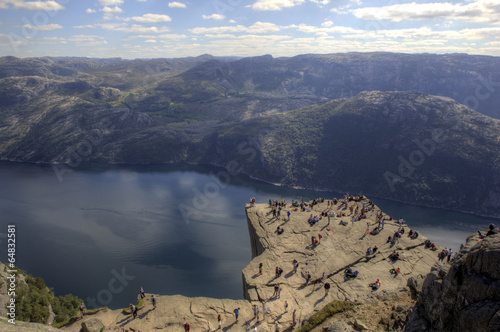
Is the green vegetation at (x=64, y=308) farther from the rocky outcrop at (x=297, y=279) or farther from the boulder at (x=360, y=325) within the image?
the boulder at (x=360, y=325)

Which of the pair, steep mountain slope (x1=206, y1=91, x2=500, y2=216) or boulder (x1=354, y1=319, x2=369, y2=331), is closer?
boulder (x1=354, y1=319, x2=369, y2=331)

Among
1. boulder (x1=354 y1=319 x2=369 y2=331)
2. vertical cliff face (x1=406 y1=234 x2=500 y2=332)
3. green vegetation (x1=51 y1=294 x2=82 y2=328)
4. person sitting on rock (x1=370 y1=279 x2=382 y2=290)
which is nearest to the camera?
vertical cliff face (x1=406 y1=234 x2=500 y2=332)

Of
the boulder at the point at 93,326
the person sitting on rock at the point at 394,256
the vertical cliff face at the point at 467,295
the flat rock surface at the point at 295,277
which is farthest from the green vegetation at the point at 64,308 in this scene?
the vertical cliff face at the point at 467,295

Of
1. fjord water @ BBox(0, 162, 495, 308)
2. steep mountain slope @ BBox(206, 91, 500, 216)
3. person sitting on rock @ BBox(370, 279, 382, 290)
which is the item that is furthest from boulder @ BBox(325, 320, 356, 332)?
steep mountain slope @ BBox(206, 91, 500, 216)

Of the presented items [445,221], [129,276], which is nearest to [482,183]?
[445,221]

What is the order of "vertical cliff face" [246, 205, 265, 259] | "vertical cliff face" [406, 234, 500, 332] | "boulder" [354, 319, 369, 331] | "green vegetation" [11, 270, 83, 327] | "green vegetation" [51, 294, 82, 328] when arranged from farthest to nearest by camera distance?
"green vegetation" [51, 294, 82, 328], "green vegetation" [11, 270, 83, 327], "vertical cliff face" [246, 205, 265, 259], "boulder" [354, 319, 369, 331], "vertical cliff face" [406, 234, 500, 332]

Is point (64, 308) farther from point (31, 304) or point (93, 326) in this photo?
point (93, 326)

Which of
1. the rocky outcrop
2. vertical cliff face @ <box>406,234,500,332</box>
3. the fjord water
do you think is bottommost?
the fjord water

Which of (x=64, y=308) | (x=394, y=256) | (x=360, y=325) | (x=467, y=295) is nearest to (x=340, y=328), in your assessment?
(x=360, y=325)

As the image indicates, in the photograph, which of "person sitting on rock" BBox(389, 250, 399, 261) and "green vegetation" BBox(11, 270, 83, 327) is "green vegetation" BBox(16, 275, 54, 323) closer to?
"green vegetation" BBox(11, 270, 83, 327)
